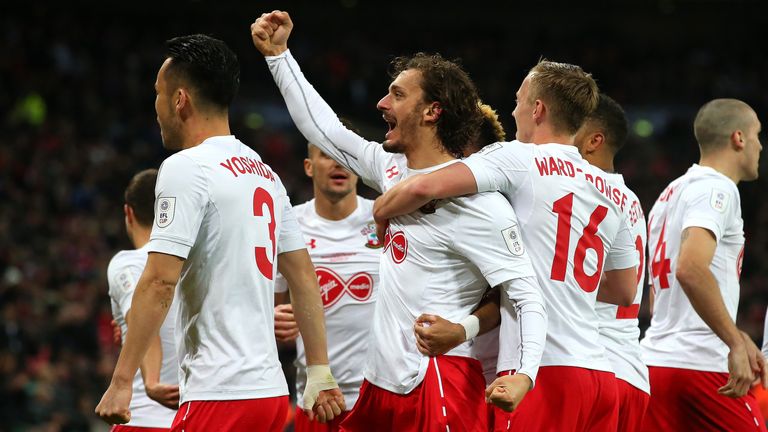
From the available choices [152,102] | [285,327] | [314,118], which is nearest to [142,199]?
[285,327]

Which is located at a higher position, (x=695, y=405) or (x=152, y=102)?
(x=152, y=102)

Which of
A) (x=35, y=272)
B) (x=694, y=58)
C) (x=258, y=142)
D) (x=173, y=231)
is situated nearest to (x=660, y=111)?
(x=694, y=58)

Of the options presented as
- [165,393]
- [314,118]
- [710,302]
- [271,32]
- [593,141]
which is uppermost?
[271,32]

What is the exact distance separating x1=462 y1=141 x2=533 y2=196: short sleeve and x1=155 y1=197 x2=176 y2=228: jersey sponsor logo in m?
1.23

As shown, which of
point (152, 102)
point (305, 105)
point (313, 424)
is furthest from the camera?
point (152, 102)

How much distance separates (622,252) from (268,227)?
1.74 meters

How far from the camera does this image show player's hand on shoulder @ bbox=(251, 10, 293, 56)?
4547 mm

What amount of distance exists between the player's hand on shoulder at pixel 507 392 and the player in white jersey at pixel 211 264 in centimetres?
94

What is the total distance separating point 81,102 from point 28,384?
878cm

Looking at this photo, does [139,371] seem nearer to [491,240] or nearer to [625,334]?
[491,240]

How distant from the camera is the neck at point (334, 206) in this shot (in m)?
6.05

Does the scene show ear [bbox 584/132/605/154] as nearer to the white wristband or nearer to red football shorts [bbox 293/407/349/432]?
the white wristband

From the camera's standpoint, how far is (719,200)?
5.47 meters

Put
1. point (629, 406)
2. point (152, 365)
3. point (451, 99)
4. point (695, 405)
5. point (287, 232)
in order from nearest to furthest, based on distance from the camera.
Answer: point (451, 99)
point (287, 232)
point (152, 365)
point (629, 406)
point (695, 405)
